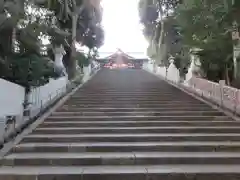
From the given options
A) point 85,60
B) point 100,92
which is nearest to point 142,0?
point 85,60

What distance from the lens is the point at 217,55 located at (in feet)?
46.5

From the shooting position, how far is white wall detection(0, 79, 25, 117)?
8891 millimetres

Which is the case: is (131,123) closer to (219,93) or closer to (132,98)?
(219,93)

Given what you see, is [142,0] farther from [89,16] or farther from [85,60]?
[85,60]

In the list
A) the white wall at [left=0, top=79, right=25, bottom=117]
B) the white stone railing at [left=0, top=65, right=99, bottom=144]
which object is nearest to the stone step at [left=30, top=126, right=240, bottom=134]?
the white stone railing at [left=0, top=65, right=99, bottom=144]

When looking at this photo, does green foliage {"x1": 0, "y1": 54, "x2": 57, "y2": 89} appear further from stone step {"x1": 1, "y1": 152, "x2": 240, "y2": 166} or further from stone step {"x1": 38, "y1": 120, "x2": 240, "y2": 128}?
stone step {"x1": 1, "y1": 152, "x2": 240, "y2": 166}

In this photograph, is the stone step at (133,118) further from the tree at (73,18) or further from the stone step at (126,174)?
the tree at (73,18)

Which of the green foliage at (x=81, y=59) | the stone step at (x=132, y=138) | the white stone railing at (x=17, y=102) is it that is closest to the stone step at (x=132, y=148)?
the stone step at (x=132, y=138)

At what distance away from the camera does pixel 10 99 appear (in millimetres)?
9531

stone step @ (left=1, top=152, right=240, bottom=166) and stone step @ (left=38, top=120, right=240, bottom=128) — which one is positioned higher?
stone step @ (left=38, top=120, right=240, bottom=128)

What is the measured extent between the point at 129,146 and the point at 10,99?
403 cm

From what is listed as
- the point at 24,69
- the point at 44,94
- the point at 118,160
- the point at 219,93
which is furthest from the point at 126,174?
the point at 44,94

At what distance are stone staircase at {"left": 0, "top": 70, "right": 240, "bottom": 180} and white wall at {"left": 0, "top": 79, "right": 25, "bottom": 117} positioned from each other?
3.14ft

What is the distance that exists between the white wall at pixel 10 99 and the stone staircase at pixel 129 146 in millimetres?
956
